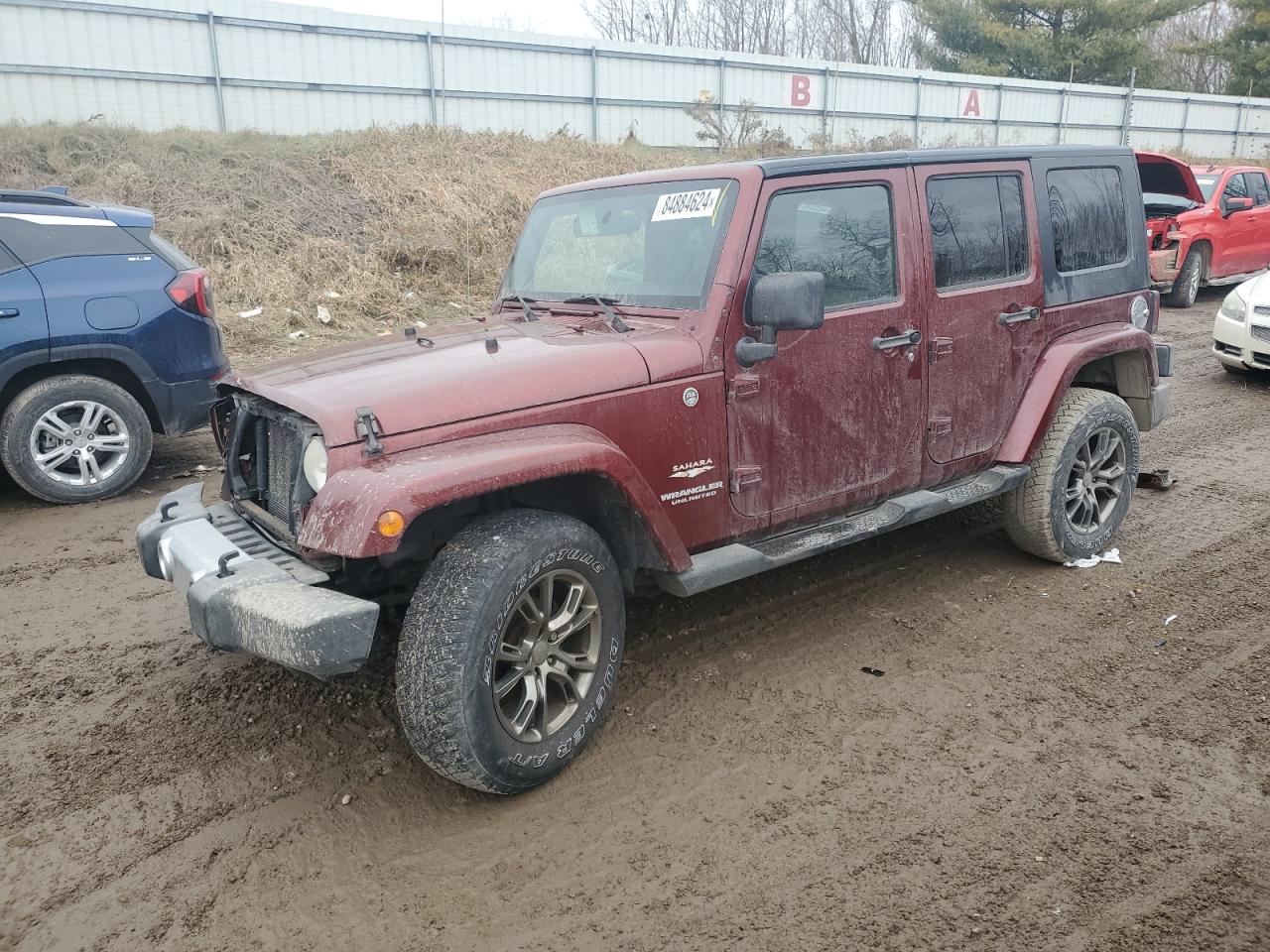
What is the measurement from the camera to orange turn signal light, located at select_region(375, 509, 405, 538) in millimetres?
2652

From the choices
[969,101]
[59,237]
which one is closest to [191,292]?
[59,237]

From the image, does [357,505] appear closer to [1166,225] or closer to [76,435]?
[76,435]

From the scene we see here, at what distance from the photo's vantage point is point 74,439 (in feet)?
19.8

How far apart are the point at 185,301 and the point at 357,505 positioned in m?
4.32

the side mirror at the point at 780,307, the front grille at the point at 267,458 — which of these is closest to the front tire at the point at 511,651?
the front grille at the point at 267,458

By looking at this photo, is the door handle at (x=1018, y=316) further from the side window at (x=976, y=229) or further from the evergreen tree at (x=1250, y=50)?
the evergreen tree at (x=1250, y=50)

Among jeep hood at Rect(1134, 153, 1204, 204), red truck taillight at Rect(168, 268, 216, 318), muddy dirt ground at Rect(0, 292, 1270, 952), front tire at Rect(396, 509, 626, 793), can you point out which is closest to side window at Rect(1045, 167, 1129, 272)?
muddy dirt ground at Rect(0, 292, 1270, 952)

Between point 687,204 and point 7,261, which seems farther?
point 7,261

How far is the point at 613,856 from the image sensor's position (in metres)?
2.80

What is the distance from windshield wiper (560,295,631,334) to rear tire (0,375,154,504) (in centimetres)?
362

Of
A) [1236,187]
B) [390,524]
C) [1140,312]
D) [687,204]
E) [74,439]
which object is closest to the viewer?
[390,524]

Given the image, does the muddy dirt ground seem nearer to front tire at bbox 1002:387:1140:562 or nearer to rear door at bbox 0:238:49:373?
front tire at bbox 1002:387:1140:562

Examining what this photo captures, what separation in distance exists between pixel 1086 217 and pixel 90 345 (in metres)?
5.78

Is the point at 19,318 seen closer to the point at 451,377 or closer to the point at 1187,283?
the point at 451,377
